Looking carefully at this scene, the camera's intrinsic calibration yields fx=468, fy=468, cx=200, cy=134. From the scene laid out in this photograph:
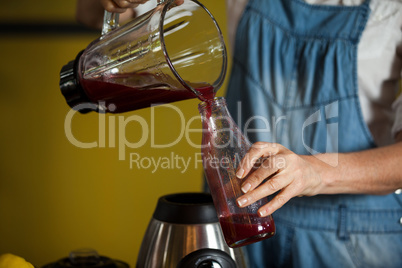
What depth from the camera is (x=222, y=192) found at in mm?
747

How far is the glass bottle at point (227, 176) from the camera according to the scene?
0.74 metres

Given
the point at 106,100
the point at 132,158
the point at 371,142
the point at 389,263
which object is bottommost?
the point at 389,263

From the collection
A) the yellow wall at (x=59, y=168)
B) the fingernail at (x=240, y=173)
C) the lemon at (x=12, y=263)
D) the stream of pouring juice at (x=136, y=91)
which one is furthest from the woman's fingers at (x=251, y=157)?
the yellow wall at (x=59, y=168)

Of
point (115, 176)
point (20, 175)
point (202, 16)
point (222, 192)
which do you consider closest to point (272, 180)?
point (222, 192)

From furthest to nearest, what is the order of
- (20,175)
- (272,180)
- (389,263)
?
(20,175)
(389,263)
(272,180)

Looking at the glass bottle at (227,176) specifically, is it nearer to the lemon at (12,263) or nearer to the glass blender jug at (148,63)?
the glass blender jug at (148,63)

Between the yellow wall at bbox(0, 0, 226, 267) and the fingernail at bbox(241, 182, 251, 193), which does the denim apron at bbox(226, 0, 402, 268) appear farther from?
the yellow wall at bbox(0, 0, 226, 267)

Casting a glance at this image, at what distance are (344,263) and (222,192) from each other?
55 cm

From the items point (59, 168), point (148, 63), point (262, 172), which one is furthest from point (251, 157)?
Result: point (59, 168)

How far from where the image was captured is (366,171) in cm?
97

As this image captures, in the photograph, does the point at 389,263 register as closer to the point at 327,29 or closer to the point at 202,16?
the point at 327,29

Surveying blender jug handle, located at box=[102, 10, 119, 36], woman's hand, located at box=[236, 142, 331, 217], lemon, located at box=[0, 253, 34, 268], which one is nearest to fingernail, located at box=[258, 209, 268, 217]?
woman's hand, located at box=[236, 142, 331, 217]

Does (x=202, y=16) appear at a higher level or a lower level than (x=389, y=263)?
higher

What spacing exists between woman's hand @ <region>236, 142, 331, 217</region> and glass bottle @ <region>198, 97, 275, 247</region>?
23mm
